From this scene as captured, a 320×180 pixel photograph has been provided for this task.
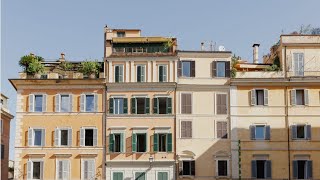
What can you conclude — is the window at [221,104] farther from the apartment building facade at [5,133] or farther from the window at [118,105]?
the apartment building facade at [5,133]

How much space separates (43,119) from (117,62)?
7.66 m

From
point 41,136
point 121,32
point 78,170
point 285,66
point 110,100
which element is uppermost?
point 121,32

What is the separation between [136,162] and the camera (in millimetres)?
39312

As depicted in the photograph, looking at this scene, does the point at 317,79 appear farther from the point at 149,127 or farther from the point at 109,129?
the point at 109,129

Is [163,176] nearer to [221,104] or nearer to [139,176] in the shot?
[139,176]

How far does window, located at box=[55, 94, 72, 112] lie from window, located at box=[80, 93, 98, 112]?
3.29 ft

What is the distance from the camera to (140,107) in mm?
40438

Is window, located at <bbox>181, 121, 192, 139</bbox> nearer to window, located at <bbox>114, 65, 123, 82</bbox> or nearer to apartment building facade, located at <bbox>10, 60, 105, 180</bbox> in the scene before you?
window, located at <bbox>114, 65, 123, 82</bbox>

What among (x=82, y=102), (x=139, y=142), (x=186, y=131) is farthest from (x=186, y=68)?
(x=82, y=102)

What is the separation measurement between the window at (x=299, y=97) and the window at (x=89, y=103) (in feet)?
53.4

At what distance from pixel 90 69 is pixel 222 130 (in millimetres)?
12007

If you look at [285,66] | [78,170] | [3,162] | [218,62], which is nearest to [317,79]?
[285,66]

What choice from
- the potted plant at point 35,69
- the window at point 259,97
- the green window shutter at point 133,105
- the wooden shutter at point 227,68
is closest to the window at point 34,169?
the potted plant at point 35,69

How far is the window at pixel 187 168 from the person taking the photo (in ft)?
129
